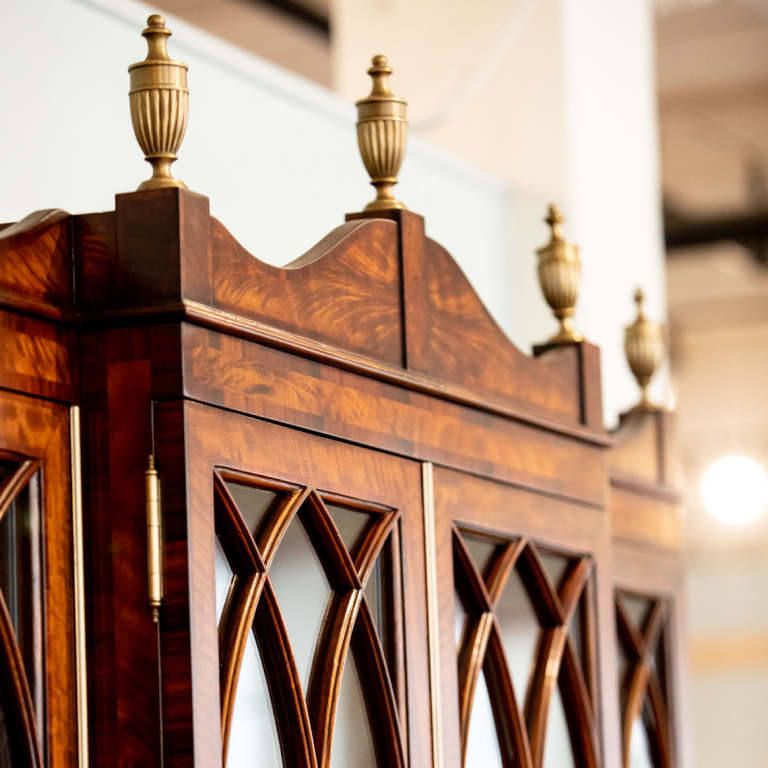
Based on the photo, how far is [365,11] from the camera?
3889 mm

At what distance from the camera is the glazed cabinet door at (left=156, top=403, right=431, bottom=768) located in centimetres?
143

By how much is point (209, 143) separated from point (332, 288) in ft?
3.22

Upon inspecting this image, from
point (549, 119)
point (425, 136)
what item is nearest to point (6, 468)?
point (549, 119)

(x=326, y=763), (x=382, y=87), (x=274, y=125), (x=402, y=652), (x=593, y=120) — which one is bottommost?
(x=326, y=763)

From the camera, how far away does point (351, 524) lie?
1728mm

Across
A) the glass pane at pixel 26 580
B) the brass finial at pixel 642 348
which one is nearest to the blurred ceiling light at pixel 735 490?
the brass finial at pixel 642 348

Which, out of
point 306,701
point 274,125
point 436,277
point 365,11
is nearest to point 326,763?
point 306,701

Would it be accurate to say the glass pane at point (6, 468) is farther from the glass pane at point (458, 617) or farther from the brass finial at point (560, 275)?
the brass finial at point (560, 275)

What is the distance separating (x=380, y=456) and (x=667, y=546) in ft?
4.03

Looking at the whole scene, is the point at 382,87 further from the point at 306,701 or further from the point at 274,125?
the point at 274,125

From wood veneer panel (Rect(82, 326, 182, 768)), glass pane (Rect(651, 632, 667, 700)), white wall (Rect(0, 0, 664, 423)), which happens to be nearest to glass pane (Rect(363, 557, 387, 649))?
wood veneer panel (Rect(82, 326, 182, 768))

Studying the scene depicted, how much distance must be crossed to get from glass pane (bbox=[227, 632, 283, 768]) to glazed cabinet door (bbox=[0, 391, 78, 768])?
191mm

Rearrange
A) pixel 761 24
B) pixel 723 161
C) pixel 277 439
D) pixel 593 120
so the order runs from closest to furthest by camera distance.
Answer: pixel 277 439
pixel 593 120
pixel 761 24
pixel 723 161

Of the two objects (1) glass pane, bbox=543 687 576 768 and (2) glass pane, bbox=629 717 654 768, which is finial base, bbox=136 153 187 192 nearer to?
(1) glass pane, bbox=543 687 576 768
